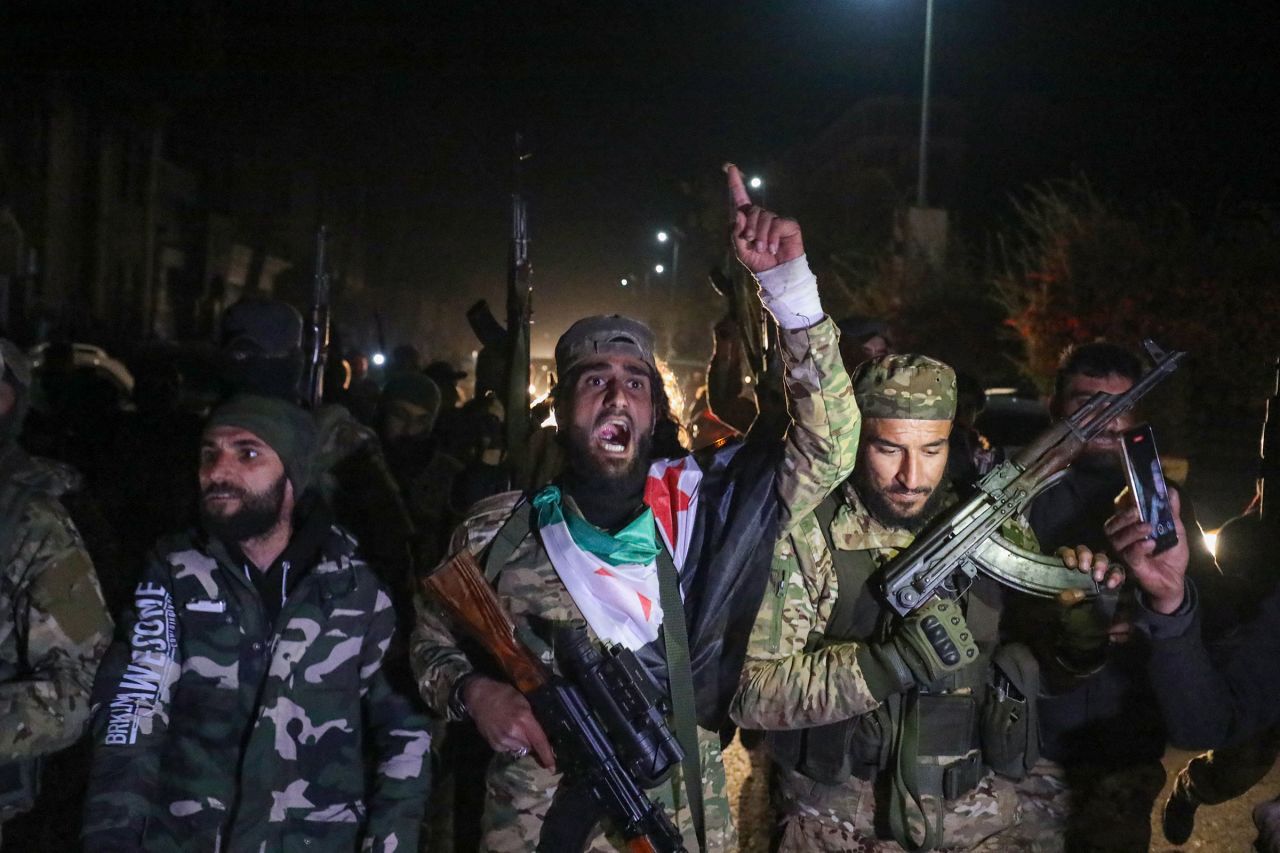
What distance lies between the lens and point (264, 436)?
330 centimetres

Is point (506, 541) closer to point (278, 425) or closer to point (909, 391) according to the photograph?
point (278, 425)

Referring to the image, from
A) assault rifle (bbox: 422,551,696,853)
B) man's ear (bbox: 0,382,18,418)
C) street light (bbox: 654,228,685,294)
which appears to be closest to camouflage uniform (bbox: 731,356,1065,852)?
assault rifle (bbox: 422,551,696,853)

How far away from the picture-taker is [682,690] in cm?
287

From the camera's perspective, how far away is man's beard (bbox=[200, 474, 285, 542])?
319 centimetres

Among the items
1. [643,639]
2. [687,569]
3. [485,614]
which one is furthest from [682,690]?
[485,614]

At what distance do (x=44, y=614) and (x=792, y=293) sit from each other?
2.24 m

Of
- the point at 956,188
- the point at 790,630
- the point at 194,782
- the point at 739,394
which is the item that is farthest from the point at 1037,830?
the point at 956,188

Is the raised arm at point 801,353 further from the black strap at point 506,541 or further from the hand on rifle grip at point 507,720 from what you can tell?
the hand on rifle grip at point 507,720

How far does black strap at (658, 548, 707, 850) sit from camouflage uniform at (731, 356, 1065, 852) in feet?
0.72

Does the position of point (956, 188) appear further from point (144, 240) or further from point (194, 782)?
point (194, 782)

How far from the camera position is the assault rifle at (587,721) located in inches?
108

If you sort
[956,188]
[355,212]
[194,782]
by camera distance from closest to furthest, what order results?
[194,782]
[956,188]
[355,212]

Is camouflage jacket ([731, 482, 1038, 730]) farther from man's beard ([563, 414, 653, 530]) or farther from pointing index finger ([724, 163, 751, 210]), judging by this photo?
pointing index finger ([724, 163, 751, 210])

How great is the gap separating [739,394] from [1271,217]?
43.1ft
